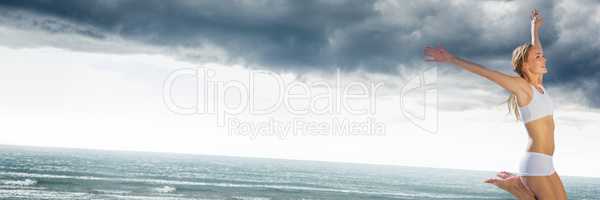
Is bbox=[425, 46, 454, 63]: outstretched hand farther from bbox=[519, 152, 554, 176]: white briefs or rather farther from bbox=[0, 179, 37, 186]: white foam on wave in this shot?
bbox=[0, 179, 37, 186]: white foam on wave

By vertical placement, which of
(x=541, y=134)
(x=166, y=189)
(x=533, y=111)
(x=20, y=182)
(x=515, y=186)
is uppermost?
(x=533, y=111)

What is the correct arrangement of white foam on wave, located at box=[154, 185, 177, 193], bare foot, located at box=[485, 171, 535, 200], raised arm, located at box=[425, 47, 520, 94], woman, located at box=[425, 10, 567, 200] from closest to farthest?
raised arm, located at box=[425, 47, 520, 94] < woman, located at box=[425, 10, 567, 200] < bare foot, located at box=[485, 171, 535, 200] < white foam on wave, located at box=[154, 185, 177, 193]

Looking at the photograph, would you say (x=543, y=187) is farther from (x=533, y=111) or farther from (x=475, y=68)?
(x=475, y=68)

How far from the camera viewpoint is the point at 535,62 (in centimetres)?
323

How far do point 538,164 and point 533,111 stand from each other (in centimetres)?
31

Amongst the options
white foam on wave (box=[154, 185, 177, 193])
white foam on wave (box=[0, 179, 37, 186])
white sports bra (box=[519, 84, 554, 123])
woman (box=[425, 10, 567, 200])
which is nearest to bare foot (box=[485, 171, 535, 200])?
woman (box=[425, 10, 567, 200])

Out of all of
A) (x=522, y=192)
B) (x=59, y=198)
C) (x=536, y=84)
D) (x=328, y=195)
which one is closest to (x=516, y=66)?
(x=536, y=84)

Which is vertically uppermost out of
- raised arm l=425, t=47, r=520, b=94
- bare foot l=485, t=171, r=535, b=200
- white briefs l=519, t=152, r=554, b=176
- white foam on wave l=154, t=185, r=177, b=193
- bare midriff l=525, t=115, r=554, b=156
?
raised arm l=425, t=47, r=520, b=94

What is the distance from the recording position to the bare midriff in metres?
3.15

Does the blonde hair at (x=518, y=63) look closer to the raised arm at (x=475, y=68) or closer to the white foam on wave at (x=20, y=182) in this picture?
the raised arm at (x=475, y=68)

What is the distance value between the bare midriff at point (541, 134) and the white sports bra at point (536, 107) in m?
0.03

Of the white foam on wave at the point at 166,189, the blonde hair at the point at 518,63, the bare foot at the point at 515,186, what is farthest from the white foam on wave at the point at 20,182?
the blonde hair at the point at 518,63

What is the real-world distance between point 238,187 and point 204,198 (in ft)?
41.0

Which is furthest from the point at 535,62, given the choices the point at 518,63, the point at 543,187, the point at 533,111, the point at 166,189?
the point at 166,189
